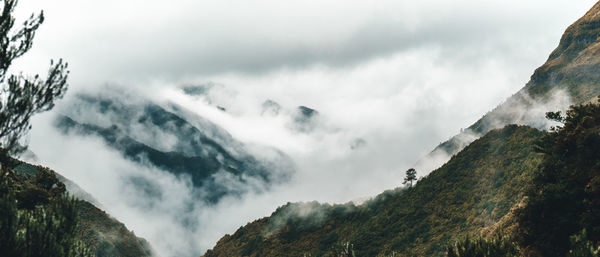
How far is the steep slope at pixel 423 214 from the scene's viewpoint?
98750mm

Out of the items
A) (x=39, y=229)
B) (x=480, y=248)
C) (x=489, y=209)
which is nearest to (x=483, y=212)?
(x=489, y=209)

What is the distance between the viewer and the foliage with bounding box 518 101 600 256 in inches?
1612

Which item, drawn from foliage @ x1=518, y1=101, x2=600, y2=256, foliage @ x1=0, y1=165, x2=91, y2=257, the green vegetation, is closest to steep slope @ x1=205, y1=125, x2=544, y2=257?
the green vegetation

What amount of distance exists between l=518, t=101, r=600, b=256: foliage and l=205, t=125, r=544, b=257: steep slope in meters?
34.5

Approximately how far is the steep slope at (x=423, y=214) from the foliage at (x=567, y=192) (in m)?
34.5

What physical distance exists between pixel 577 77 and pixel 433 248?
14418 centimetres

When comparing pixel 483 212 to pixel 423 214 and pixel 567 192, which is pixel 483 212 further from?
pixel 567 192

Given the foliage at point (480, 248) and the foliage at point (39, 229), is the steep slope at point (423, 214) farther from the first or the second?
the foliage at point (39, 229)

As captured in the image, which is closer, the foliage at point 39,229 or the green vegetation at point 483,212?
the foliage at point 39,229

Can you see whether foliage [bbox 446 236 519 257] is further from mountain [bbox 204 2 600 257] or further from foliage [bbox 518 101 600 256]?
foliage [bbox 518 101 600 256]

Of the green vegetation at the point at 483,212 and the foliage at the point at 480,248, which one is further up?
the green vegetation at the point at 483,212

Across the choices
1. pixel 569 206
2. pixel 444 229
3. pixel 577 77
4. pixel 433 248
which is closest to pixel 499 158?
pixel 444 229

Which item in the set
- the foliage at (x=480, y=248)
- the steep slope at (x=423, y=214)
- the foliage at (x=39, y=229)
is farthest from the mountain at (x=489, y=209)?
the foliage at (x=39, y=229)

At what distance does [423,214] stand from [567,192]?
81.1m
